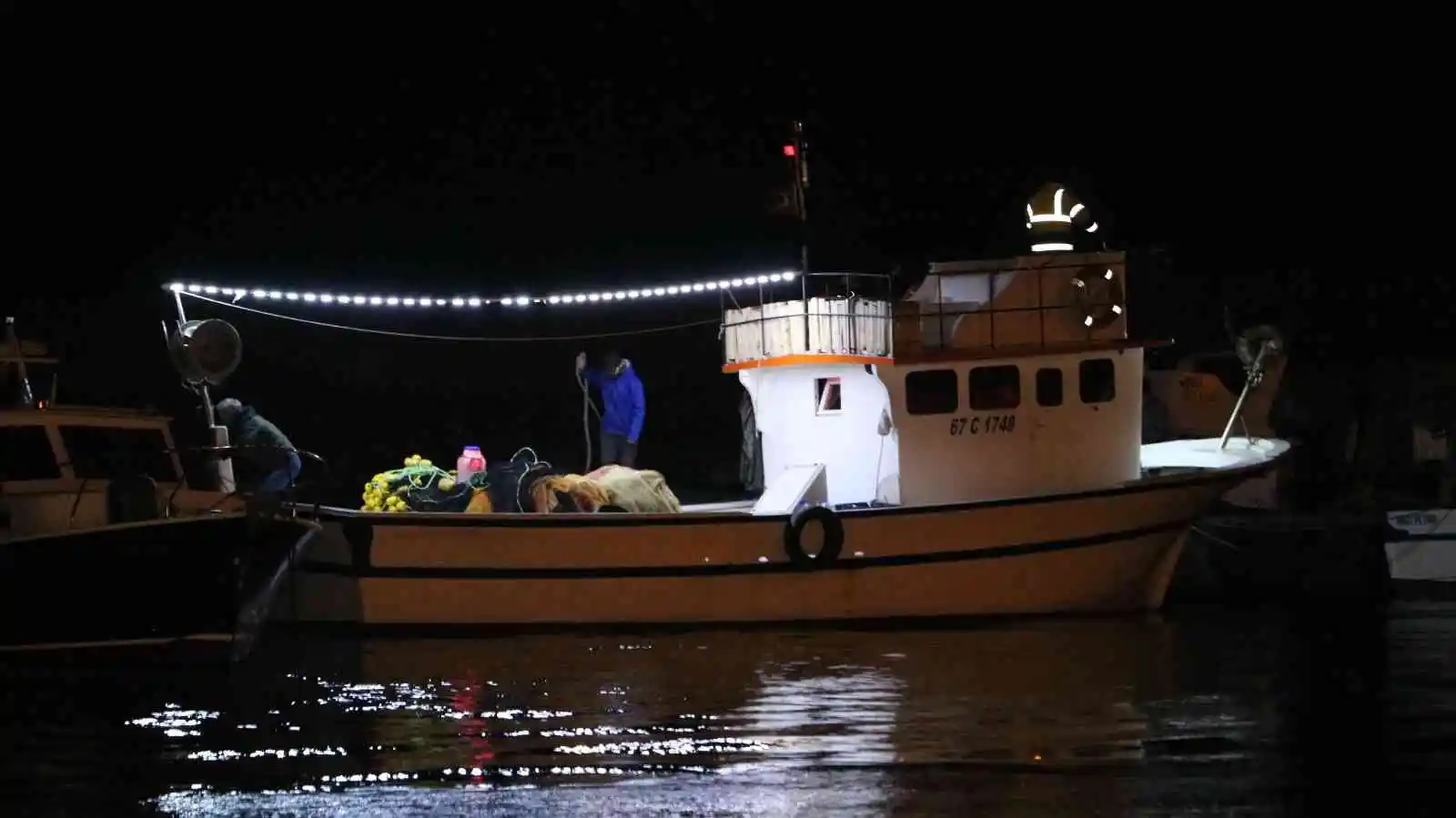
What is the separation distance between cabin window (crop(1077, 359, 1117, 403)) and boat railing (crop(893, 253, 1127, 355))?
0.27 metres

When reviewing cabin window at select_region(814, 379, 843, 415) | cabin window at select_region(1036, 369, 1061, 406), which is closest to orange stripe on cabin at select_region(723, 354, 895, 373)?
cabin window at select_region(814, 379, 843, 415)

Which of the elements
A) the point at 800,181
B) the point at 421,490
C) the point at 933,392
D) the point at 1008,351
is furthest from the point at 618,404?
the point at 1008,351

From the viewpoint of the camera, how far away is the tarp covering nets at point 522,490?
13.0m

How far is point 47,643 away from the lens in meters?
11.3

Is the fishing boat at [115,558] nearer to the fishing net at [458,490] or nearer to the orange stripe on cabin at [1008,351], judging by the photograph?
the fishing net at [458,490]

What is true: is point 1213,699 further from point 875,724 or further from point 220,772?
point 220,772

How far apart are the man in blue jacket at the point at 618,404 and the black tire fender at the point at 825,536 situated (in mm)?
2606

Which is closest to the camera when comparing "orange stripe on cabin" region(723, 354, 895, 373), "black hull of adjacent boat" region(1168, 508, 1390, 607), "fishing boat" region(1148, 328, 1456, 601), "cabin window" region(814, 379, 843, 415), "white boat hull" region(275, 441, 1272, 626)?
"white boat hull" region(275, 441, 1272, 626)

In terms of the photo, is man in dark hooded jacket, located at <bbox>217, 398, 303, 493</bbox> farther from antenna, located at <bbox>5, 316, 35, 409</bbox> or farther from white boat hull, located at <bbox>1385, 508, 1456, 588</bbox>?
white boat hull, located at <bbox>1385, 508, 1456, 588</bbox>

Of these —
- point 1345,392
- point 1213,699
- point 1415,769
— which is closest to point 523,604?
point 1213,699

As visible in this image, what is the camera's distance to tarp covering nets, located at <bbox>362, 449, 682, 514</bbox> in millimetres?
12984

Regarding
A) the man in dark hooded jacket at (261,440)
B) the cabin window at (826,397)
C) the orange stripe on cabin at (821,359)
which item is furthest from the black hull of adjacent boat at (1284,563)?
the man in dark hooded jacket at (261,440)

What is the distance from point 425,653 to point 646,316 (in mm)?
18630

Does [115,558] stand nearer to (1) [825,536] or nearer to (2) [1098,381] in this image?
(1) [825,536]
